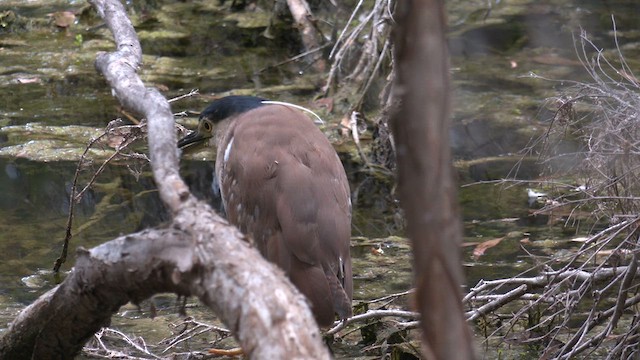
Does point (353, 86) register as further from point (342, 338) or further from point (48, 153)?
point (342, 338)

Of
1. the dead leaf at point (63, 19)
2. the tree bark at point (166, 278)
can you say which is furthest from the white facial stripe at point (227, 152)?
the dead leaf at point (63, 19)

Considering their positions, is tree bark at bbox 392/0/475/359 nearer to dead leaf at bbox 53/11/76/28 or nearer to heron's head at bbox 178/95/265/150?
heron's head at bbox 178/95/265/150

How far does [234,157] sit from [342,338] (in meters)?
0.78

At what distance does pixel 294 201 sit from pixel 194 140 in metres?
1.11

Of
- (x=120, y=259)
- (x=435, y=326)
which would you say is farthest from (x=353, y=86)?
(x=435, y=326)

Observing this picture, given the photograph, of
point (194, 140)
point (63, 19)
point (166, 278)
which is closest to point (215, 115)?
point (194, 140)

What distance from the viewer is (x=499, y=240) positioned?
4684 mm

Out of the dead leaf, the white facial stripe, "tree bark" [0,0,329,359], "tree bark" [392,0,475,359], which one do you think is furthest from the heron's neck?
the dead leaf

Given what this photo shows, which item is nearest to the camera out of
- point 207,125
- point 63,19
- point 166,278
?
point 166,278

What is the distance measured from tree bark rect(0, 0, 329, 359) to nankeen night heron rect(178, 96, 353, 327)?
2.17 ft

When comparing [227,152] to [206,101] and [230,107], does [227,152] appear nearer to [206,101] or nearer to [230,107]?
[230,107]

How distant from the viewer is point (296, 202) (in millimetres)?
3197

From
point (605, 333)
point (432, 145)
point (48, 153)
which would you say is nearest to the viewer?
point (432, 145)

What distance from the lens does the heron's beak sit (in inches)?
164
